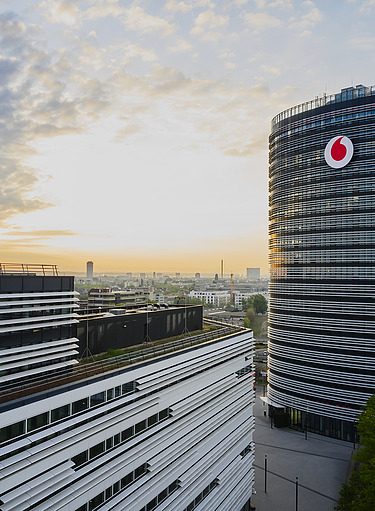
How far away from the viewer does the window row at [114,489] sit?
25.0m

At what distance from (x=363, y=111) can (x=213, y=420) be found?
190ft

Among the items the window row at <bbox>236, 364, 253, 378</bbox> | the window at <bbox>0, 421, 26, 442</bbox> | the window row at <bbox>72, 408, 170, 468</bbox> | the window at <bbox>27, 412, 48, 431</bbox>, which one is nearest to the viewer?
the window at <bbox>0, 421, 26, 442</bbox>

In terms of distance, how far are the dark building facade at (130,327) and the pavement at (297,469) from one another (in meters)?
23.8

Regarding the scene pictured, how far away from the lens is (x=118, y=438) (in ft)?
90.3

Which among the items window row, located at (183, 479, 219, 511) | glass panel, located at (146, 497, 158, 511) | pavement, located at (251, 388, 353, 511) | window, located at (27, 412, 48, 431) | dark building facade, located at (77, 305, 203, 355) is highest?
dark building facade, located at (77, 305, 203, 355)

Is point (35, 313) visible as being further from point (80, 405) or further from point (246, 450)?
point (246, 450)

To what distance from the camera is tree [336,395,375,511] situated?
1336 inches

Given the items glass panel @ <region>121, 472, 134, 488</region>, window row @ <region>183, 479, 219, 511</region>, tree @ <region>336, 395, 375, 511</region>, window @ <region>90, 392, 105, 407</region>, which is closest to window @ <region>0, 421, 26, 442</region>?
window @ <region>90, 392, 105, 407</region>

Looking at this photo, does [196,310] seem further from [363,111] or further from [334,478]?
[363,111]

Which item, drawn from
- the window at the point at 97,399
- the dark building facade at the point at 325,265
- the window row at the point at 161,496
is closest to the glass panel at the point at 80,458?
the window at the point at 97,399

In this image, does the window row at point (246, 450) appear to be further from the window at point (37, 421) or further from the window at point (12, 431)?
the window at point (12, 431)

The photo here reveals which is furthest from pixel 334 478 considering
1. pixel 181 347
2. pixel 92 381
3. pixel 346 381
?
pixel 92 381

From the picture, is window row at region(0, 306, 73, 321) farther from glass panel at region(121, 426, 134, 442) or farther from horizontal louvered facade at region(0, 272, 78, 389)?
glass panel at region(121, 426, 134, 442)

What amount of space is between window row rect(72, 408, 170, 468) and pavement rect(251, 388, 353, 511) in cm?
2541
